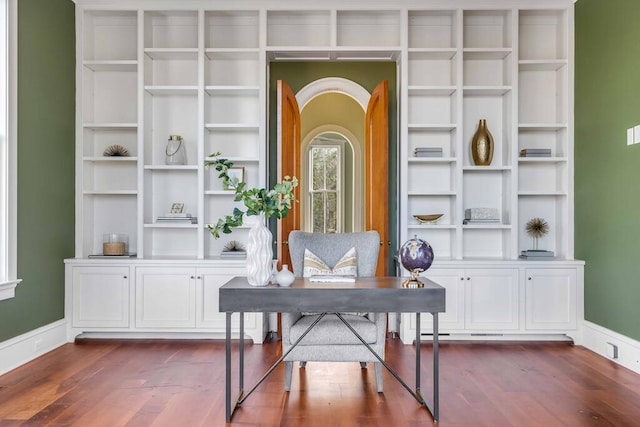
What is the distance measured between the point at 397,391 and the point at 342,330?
21.5 inches

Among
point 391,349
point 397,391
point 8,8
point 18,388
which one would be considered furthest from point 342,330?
point 8,8

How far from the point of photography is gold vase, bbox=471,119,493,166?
4.55m

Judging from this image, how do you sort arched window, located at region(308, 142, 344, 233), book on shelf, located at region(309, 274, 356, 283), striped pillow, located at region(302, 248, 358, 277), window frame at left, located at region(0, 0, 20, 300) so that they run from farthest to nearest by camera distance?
arched window, located at region(308, 142, 344, 233)
window frame at left, located at region(0, 0, 20, 300)
striped pillow, located at region(302, 248, 358, 277)
book on shelf, located at region(309, 274, 356, 283)

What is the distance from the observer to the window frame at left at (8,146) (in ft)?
11.5

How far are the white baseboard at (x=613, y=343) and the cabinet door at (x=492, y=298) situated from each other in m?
0.58

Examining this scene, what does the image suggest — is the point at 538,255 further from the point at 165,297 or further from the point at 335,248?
the point at 165,297

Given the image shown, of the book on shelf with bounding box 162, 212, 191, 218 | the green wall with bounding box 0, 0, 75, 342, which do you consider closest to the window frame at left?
the green wall with bounding box 0, 0, 75, 342

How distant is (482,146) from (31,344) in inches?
165

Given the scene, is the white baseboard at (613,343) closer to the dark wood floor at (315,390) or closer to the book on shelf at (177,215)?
the dark wood floor at (315,390)

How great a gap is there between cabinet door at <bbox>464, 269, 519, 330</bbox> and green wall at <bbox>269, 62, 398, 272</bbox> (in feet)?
3.32

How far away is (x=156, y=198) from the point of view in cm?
482

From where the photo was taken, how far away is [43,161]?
13.0 feet

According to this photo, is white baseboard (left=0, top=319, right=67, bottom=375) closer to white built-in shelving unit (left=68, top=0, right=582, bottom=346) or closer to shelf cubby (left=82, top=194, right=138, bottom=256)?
white built-in shelving unit (left=68, top=0, right=582, bottom=346)

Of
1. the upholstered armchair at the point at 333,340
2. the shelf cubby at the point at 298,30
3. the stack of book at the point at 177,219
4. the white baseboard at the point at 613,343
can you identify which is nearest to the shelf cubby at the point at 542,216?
the white baseboard at the point at 613,343
